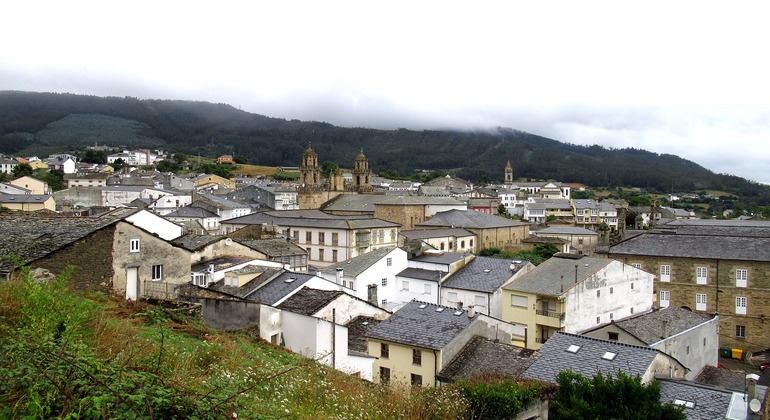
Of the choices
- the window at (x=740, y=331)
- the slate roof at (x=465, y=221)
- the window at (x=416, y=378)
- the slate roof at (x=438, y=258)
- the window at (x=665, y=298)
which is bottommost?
the window at (x=740, y=331)

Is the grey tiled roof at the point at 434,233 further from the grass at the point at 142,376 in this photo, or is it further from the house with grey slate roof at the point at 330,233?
the grass at the point at 142,376

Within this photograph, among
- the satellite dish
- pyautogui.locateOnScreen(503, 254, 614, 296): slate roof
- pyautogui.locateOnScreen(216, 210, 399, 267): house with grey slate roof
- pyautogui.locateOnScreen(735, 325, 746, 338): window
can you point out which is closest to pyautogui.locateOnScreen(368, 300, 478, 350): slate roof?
the satellite dish

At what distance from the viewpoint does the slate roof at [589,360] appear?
14.9 m

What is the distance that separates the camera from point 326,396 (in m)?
8.86

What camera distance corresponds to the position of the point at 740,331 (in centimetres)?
3288

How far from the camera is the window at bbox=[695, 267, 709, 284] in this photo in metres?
34.0

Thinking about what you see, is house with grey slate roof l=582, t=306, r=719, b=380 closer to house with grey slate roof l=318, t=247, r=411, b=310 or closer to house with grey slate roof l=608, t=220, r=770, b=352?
house with grey slate roof l=608, t=220, r=770, b=352

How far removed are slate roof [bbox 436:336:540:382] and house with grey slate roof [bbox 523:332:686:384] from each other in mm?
624

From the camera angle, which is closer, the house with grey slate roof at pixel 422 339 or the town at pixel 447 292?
the town at pixel 447 292

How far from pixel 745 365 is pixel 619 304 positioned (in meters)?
7.77

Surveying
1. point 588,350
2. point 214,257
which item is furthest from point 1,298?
point 214,257

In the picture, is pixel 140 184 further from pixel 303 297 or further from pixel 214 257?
pixel 303 297

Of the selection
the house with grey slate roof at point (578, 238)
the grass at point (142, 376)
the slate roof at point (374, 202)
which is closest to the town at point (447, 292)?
the grass at point (142, 376)

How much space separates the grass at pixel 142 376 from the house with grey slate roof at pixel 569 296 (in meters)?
16.4
